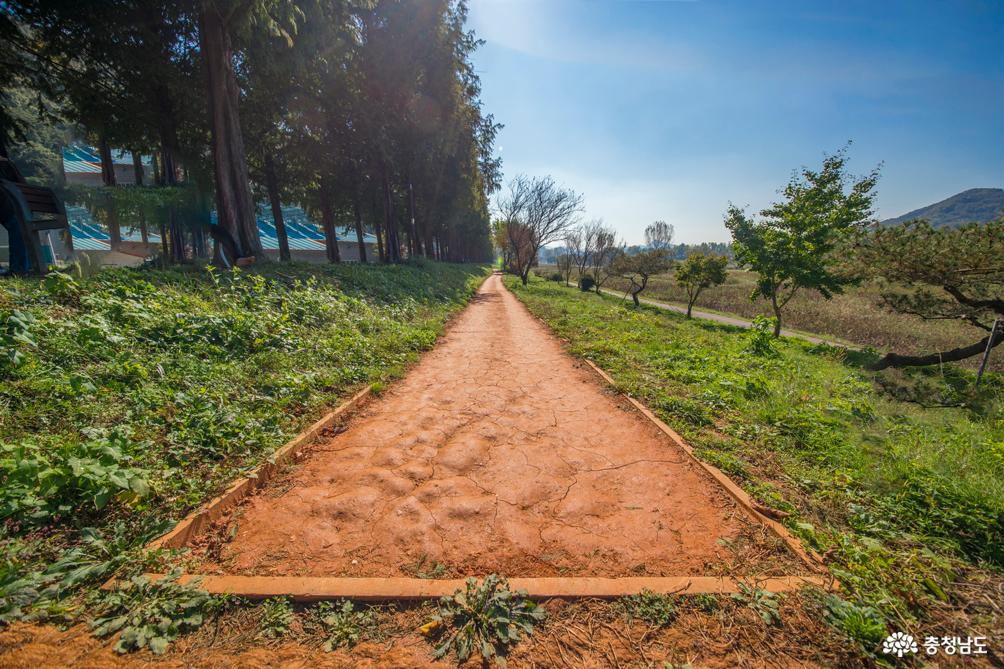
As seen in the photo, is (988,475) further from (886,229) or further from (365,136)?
(365,136)

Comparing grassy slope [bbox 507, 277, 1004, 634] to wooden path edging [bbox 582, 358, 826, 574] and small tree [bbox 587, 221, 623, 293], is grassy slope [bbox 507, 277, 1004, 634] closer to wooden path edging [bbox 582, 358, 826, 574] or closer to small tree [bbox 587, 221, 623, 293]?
wooden path edging [bbox 582, 358, 826, 574]

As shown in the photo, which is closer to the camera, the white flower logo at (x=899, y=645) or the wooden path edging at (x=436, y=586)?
the white flower logo at (x=899, y=645)

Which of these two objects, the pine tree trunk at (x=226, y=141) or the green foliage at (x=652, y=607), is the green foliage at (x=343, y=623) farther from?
the pine tree trunk at (x=226, y=141)

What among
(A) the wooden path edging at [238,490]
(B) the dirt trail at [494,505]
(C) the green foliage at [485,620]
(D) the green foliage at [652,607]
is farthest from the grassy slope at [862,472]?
(A) the wooden path edging at [238,490]

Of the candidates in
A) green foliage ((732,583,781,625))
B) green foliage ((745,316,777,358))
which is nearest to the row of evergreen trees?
green foliage ((732,583,781,625))

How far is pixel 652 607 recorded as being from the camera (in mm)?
2031

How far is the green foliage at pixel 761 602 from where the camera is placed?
1962mm

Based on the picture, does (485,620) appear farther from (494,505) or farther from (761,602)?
(761,602)

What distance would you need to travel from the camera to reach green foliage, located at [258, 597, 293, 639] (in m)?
1.83

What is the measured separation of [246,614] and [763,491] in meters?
3.79

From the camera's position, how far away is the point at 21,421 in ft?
9.45

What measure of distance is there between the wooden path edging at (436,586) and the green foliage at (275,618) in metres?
0.04

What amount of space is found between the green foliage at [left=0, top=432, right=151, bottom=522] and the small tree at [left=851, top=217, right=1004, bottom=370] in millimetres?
13445

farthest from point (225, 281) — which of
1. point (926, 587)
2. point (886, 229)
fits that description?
point (886, 229)
